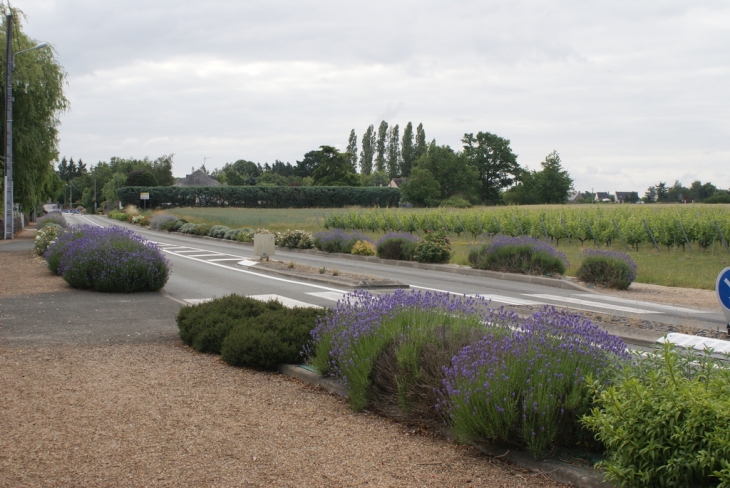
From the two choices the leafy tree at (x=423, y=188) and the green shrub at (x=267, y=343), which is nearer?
the green shrub at (x=267, y=343)

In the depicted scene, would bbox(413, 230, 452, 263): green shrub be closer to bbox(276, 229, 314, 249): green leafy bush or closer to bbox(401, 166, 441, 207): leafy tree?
bbox(276, 229, 314, 249): green leafy bush

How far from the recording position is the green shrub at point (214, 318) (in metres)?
8.23

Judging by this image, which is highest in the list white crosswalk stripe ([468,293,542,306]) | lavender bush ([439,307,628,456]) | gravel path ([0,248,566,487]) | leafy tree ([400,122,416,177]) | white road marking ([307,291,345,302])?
leafy tree ([400,122,416,177])

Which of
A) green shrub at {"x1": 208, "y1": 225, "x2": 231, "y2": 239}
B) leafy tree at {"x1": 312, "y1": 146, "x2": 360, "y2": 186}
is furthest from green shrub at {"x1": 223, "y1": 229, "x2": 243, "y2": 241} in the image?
leafy tree at {"x1": 312, "y1": 146, "x2": 360, "y2": 186}

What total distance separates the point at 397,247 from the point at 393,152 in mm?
118012

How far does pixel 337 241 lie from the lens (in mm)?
28562

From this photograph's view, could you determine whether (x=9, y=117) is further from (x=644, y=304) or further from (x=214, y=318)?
(x=644, y=304)

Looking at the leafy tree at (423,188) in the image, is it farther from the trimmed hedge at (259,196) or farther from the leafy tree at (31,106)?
the leafy tree at (31,106)

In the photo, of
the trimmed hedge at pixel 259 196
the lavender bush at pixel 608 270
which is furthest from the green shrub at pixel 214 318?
the trimmed hedge at pixel 259 196

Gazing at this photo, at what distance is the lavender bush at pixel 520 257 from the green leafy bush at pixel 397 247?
11.3 ft

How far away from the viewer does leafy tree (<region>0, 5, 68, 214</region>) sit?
30.5 m

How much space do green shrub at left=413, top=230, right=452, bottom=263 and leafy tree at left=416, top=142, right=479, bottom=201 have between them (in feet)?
236

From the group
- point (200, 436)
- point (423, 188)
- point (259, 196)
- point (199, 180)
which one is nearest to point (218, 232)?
point (200, 436)

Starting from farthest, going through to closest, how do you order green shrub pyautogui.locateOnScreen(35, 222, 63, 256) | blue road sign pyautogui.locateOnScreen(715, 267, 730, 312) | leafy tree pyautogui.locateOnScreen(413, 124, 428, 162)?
leafy tree pyautogui.locateOnScreen(413, 124, 428, 162)
green shrub pyautogui.locateOnScreen(35, 222, 63, 256)
blue road sign pyautogui.locateOnScreen(715, 267, 730, 312)
